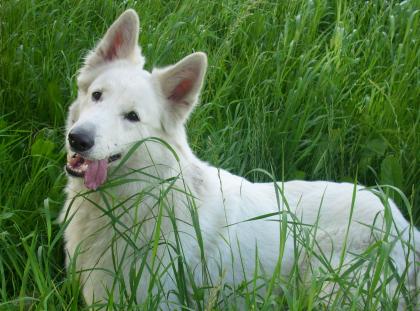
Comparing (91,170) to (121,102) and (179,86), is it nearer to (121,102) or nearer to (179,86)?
(121,102)

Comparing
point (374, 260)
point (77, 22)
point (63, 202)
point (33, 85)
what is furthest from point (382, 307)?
point (77, 22)

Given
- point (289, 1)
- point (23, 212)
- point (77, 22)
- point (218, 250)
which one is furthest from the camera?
point (289, 1)

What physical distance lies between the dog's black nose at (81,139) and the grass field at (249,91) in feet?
2.79

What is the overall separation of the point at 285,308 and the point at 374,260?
48 centimetres

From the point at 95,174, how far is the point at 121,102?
1.18ft

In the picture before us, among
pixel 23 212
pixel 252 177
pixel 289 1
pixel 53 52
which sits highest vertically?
pixel 289 1

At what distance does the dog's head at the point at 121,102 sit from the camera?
341 cm

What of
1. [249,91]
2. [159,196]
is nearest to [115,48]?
[159,196]

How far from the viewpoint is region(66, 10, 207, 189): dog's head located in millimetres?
3412

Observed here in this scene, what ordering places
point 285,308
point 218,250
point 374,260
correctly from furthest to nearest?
point 218,250
point 285,308
point 374,260

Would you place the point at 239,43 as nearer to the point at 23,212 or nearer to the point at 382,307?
the point at 23,212

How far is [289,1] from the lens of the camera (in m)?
6.25

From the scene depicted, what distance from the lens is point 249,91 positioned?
5270 mm

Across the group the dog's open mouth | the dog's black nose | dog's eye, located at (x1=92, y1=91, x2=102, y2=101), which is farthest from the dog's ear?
Result: the dog's black nose
